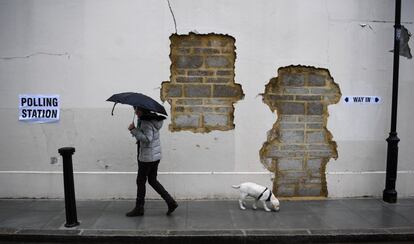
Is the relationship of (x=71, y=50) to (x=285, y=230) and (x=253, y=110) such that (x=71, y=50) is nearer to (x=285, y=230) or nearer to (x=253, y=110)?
(x=253, y=110)

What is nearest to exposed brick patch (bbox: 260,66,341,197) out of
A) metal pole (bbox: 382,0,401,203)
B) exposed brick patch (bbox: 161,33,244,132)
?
exposed brick patch (bbox: 161,33,244,132)

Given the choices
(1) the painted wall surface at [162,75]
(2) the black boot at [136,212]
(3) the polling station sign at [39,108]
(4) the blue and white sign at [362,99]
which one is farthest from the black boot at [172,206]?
(4) the blue and white sign at [362,99]

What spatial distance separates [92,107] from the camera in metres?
6.71

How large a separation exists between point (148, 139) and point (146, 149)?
0.17m

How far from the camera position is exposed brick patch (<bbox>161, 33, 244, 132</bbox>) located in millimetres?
6746

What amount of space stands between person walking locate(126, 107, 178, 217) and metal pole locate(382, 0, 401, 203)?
352 centimetres

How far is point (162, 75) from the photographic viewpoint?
264 inches

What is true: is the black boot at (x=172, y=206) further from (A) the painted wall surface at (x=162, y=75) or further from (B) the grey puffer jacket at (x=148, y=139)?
(A) the painted wall surface at (x=162, y=75)

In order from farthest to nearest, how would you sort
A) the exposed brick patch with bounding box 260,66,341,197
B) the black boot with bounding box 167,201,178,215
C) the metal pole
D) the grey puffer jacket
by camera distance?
the exposed brick patch with bounding box 260,66,341,197 < the metal pole < the black boot with bounding box 167,201,178,215 < the grey puffer jacket

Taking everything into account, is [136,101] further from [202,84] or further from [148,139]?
[202,84]

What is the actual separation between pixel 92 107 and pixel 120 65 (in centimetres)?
82

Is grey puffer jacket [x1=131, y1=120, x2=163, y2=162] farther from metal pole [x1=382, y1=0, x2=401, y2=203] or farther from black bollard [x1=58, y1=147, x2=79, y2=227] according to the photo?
metal pole [x1=382, y1=0, x2=401, y2=203]

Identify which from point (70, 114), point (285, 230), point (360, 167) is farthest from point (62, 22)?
point (360, 167)

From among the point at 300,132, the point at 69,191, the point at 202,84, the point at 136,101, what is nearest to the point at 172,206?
the point at 69,191
